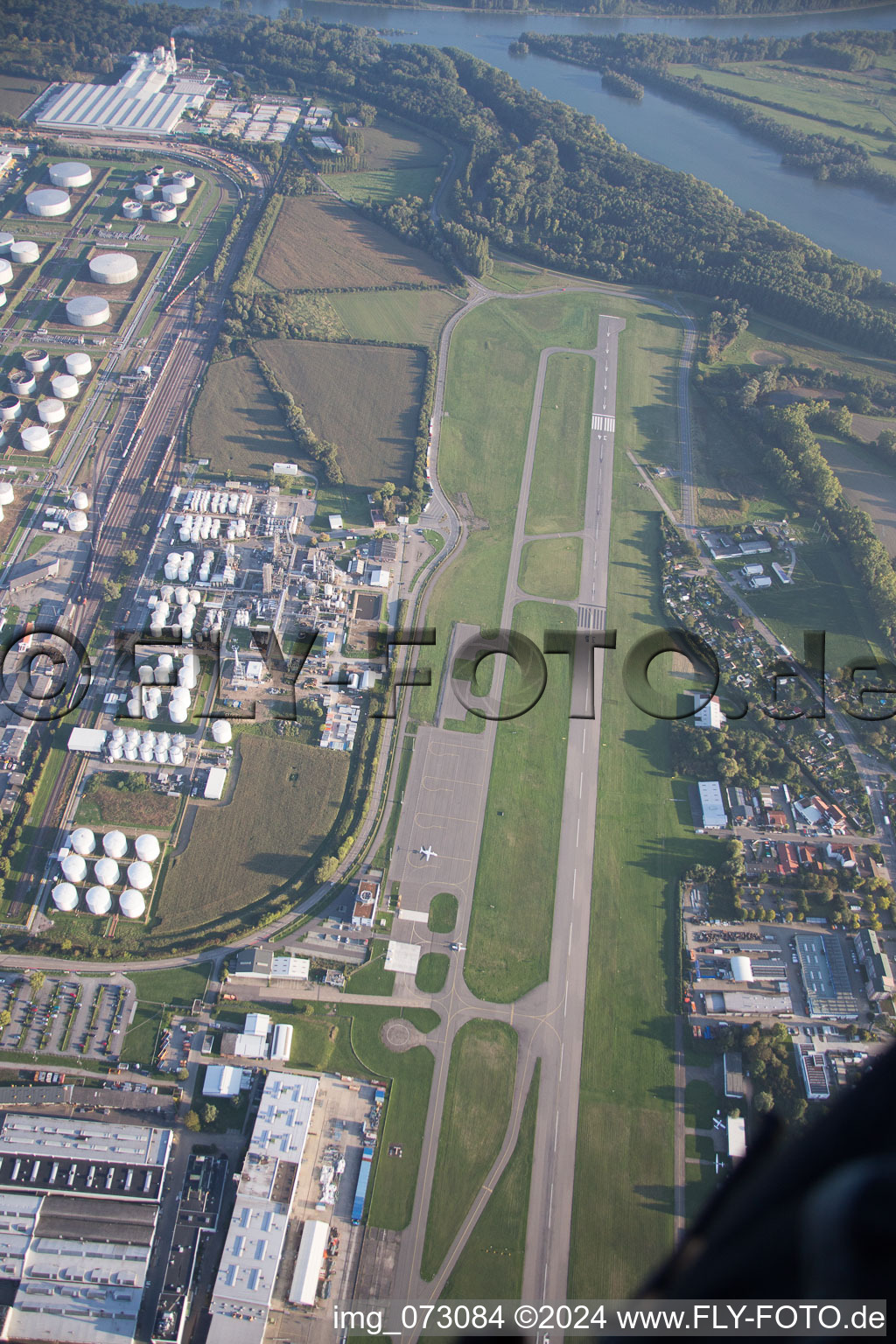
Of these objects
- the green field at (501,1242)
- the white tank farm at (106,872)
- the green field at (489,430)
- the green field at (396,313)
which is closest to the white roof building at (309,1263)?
the green field at (501,1242)

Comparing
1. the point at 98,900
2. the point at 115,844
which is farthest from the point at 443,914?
the point at 115,844

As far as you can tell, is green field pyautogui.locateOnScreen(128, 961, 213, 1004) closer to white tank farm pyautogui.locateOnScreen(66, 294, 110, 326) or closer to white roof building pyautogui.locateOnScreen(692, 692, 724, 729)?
white roof building pyautogui.locateOnScreen(692, 692, 724, 729)

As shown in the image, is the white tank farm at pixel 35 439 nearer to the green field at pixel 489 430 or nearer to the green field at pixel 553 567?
Result: the green field at pixel 489 430

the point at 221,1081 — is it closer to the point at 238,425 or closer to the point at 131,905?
the point at 131,905

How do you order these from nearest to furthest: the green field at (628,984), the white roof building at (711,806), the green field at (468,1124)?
the green field at (468,1124), the green field at (628,984), the white roof building at (711,806)

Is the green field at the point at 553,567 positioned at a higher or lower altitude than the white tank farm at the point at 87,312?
lower

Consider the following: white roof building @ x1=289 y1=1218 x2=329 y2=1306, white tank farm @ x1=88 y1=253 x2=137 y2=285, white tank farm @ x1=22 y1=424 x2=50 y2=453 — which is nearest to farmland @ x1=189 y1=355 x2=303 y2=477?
white tank farm @ x1=22 y1=424 x2=50 y2=453

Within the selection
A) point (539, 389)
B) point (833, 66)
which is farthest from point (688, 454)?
point (833, 66)
